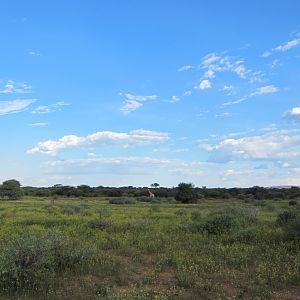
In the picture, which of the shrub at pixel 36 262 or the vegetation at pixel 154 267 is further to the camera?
the shrub at pixel 36 262

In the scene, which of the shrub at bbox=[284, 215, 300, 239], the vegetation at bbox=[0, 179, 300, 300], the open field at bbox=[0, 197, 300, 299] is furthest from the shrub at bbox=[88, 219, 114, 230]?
the shrub at bbox=[284, 215, 300, 239]

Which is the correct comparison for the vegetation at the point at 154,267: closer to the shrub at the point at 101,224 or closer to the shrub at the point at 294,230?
the shrub at the point at 294,230

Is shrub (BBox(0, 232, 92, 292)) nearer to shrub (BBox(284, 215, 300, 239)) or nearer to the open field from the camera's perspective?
the open field

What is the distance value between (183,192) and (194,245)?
53010 mm

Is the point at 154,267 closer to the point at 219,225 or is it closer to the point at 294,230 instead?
the point at 294,230

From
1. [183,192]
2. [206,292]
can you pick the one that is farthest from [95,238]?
[183,192]

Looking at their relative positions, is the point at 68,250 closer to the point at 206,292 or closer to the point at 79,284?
the point at 79,284

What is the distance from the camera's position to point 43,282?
34.8 feet

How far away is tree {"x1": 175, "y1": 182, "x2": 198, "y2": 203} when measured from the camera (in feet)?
221

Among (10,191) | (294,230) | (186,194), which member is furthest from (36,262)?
(10,191)

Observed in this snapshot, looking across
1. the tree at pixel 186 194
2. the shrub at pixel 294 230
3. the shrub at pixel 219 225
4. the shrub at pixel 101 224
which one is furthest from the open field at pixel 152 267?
the tree at pixel 186 194

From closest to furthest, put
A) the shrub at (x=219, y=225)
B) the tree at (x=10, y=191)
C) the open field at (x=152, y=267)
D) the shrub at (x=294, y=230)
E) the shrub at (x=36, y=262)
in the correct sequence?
the open field at (x=152, y=267), the shrub at (x=36, y=262), the shrub at (x=294, y=230), the shrub at (x=219, y=225), the tree at (x=10, y=191)

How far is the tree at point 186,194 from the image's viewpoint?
67.5m

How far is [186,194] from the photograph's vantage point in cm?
6788
